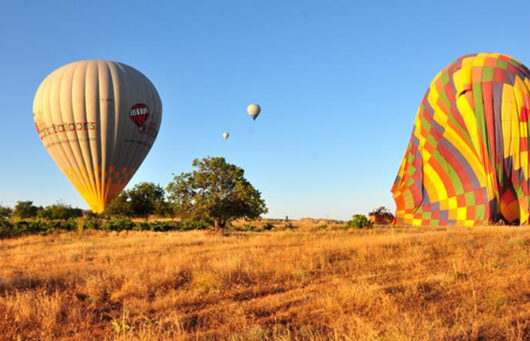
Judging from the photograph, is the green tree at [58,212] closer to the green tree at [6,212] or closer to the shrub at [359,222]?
the green tree at [6,212]

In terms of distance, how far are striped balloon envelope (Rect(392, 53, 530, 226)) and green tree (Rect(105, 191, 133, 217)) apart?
58.2 m

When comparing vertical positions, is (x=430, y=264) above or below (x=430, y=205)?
below

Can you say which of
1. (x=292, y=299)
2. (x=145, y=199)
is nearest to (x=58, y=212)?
(x=145, y=199)

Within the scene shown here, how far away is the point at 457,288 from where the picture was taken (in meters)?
8.36

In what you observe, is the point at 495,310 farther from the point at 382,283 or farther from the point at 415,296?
the point at 382,283

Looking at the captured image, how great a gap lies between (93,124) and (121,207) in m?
41.2

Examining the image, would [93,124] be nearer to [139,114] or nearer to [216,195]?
[139,114]

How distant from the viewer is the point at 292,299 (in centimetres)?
804

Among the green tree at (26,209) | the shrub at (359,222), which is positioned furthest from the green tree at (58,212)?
the shrub at (359,222)

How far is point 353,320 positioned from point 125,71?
38.7 m

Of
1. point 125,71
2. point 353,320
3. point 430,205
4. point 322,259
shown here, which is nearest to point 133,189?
point 125,71

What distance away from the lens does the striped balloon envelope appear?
2303 centimetres

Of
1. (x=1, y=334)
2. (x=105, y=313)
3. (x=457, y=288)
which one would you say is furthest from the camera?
(x=457, y=288)

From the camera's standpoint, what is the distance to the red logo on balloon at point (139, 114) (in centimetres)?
3838
